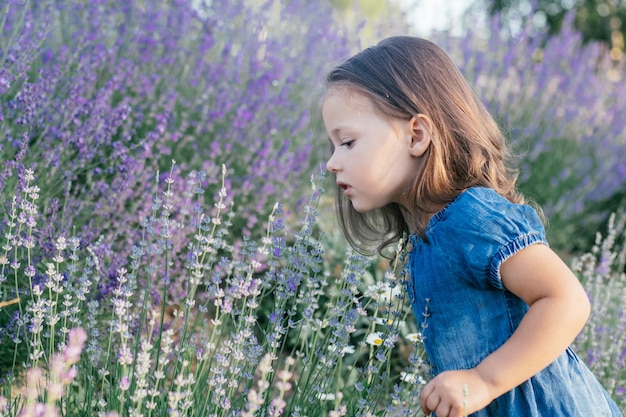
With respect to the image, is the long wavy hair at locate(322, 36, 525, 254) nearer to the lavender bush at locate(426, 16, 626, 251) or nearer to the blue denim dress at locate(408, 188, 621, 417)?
the blue denim dress at locate(408, 188, 621, 417)

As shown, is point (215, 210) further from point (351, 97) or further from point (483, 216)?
point (483, 216)

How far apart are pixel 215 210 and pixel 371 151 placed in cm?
165

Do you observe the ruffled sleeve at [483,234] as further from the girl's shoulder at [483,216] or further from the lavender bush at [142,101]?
the lavender bush at [142,101]

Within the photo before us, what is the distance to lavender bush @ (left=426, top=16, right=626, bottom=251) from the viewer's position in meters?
5.41

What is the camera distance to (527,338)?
5.00ft

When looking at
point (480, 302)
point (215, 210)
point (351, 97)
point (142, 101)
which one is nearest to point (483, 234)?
point (480, 302)

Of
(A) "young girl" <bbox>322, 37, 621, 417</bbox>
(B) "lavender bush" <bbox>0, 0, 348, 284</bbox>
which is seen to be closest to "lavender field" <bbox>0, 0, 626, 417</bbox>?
(B) "lavender bush" <bbox>0, 0, 348, 284</bbox>

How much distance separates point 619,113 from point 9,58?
5.06 meters

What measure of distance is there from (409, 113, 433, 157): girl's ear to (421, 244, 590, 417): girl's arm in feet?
1.31

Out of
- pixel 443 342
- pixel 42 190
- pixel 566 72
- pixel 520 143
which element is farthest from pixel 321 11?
pixel 443 342

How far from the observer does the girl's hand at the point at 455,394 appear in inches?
58.9

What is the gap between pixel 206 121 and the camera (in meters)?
3.84

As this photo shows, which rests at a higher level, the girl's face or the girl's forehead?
the girl's forehead

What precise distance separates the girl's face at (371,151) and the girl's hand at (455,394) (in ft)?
1.64
